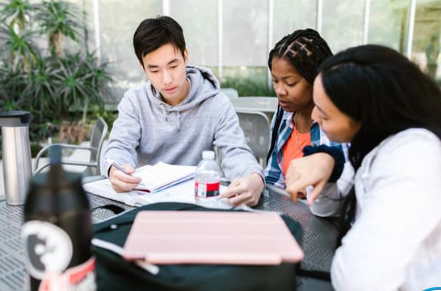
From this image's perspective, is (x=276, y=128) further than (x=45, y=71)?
No

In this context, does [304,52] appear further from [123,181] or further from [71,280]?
[71,280]

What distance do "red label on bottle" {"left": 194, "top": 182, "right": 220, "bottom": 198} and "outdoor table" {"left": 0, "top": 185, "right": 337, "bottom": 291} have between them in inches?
6.3

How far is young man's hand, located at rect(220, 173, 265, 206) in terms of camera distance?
1112mm

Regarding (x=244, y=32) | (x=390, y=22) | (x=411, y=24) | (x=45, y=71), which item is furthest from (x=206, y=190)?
(x=411, y=24)

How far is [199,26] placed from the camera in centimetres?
591

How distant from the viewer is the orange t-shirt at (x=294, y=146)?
1.58 m

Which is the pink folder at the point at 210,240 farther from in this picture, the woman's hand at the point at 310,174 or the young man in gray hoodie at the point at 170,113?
the young man in gray hoodie at the point at 170,113

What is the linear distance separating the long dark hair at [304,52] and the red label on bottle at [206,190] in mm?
616

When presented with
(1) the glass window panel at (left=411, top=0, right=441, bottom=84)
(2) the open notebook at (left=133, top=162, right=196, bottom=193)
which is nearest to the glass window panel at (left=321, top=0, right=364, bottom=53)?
(1) the glass window panel at (left=411, top=0, right=441, bottom=84)

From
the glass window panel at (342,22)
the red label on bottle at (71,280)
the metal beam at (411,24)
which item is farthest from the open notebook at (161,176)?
the metal beam at (411,24)

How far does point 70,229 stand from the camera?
18.1 inches

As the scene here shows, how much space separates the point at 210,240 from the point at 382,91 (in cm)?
49

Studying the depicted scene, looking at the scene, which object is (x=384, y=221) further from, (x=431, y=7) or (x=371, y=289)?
(x=431, y=7)

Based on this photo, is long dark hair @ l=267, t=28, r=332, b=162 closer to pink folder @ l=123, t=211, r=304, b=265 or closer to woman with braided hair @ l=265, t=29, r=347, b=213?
woman with braided hair @ l=265, t=29, r=347, b=213
